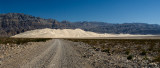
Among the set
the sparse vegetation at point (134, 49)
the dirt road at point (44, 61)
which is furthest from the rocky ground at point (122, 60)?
the dirt road at point (44, 61)

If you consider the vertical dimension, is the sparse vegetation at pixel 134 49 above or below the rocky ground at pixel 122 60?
above

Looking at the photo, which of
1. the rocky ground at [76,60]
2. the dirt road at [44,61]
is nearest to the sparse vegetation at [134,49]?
the rocky ground at [76,60]

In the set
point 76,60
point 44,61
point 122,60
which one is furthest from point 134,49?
point 44,61

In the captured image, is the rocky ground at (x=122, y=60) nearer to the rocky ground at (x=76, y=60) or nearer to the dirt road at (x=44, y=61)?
the rocky ground at (x=76, y=60)

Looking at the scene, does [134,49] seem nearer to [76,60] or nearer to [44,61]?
[76,60]

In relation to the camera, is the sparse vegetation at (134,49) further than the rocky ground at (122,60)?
Yes

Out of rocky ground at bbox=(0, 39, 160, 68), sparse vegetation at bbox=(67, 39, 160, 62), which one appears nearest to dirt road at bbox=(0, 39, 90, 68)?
rocky ground at bbox=(0, 39, 160, 68)

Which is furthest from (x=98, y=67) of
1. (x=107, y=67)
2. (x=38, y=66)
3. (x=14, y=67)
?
(x=14, y=67)

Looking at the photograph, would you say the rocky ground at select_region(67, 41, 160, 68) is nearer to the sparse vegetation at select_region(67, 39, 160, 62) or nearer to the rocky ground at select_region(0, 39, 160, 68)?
the rocky ground at select_region(0, 39, 160, 68)

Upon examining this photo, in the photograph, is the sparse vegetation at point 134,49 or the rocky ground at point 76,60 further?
the sparse vegetation at point 134,49

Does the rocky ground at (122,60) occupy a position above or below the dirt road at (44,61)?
below

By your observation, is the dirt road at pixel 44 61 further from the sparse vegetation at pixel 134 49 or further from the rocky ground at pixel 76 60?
the sparse vegetation at pixel 134 49

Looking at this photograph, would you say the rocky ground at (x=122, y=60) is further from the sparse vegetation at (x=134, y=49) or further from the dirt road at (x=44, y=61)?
the dirt road at (x=44, y=61)

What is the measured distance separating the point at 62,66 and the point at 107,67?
3.29 metres
